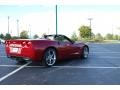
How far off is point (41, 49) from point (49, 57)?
0.54 meters

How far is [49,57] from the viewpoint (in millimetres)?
11117

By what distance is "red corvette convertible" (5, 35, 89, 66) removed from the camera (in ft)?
35.0

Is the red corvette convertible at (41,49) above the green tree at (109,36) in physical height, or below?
below

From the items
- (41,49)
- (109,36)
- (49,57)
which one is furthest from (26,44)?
(109,36)

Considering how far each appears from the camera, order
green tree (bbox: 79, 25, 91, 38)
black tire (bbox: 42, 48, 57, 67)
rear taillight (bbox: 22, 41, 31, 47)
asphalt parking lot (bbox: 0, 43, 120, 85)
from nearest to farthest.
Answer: asphalt parking lot (bbox: 0, 43, 120, 85) → rear taillight (bbox: 22, 41, 31, 47) → black tire (bbox: 42, 48, 57, 67) → green tree (bbox: 79, 25, 91, 38)

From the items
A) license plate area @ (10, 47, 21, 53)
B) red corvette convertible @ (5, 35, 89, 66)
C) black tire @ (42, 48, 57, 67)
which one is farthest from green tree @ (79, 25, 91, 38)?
license plate area @ (10, 47, 21, 53)

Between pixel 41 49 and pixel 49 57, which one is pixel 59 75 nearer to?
pixel 41 49

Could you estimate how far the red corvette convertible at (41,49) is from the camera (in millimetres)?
10656

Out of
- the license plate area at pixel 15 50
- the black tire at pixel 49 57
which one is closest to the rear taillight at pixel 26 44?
the license plate area at pixel 15 50

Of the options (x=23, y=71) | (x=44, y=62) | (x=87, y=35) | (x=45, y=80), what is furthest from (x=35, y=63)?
(x=87, y=35)

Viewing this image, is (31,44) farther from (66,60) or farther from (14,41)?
(66,60)

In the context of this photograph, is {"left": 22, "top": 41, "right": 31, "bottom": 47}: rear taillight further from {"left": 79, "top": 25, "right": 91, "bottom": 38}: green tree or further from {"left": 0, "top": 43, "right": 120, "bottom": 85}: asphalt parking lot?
{"left": 79, "top": 25, "right": 91, "bottom": 38}: green tree

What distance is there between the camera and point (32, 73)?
30.8 ft

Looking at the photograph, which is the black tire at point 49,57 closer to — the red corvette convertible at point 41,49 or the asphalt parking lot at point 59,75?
the red corvette convertible at point 41,49
